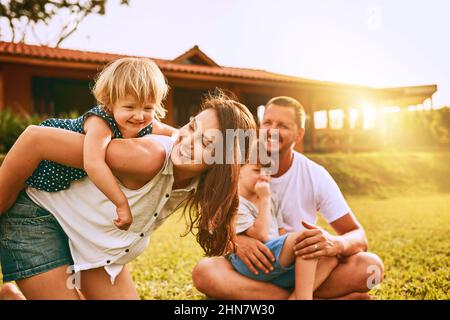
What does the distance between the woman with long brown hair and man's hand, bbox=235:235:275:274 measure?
705mm

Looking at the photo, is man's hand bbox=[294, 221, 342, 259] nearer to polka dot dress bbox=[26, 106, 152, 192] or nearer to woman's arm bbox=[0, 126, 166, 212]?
woman's arm bbox=[0, 126, 166, 212]

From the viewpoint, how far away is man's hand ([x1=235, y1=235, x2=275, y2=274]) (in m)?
2.57

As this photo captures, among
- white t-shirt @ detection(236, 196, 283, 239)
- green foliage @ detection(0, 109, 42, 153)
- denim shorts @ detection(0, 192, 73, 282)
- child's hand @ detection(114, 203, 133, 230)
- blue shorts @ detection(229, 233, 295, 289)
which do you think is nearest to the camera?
child's hand @ detection(114, 203, 133, 230)

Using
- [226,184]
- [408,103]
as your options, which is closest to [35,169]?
[226,184]

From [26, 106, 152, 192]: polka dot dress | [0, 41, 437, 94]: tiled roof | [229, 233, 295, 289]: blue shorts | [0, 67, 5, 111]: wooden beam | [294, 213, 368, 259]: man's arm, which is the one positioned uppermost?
[0, 41, 437, 94]: tiled roof

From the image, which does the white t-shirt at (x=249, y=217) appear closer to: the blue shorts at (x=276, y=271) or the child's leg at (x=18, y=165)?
the blue shorts at (x=276, y=271)

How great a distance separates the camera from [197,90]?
15766 mm

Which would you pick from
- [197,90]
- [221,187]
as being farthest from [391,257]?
[197,90]

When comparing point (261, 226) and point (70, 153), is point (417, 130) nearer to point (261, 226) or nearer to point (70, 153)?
point (261, 226)

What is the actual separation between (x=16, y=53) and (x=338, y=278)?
9.46 meters

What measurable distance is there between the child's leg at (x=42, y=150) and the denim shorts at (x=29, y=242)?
0.24m

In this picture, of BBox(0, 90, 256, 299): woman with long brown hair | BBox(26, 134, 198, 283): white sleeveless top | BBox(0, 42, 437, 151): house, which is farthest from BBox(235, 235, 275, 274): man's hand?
BBox(0, 42, 437, 151): house

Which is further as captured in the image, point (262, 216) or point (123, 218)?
point (262, 216)

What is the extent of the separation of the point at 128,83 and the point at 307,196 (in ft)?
5.34
